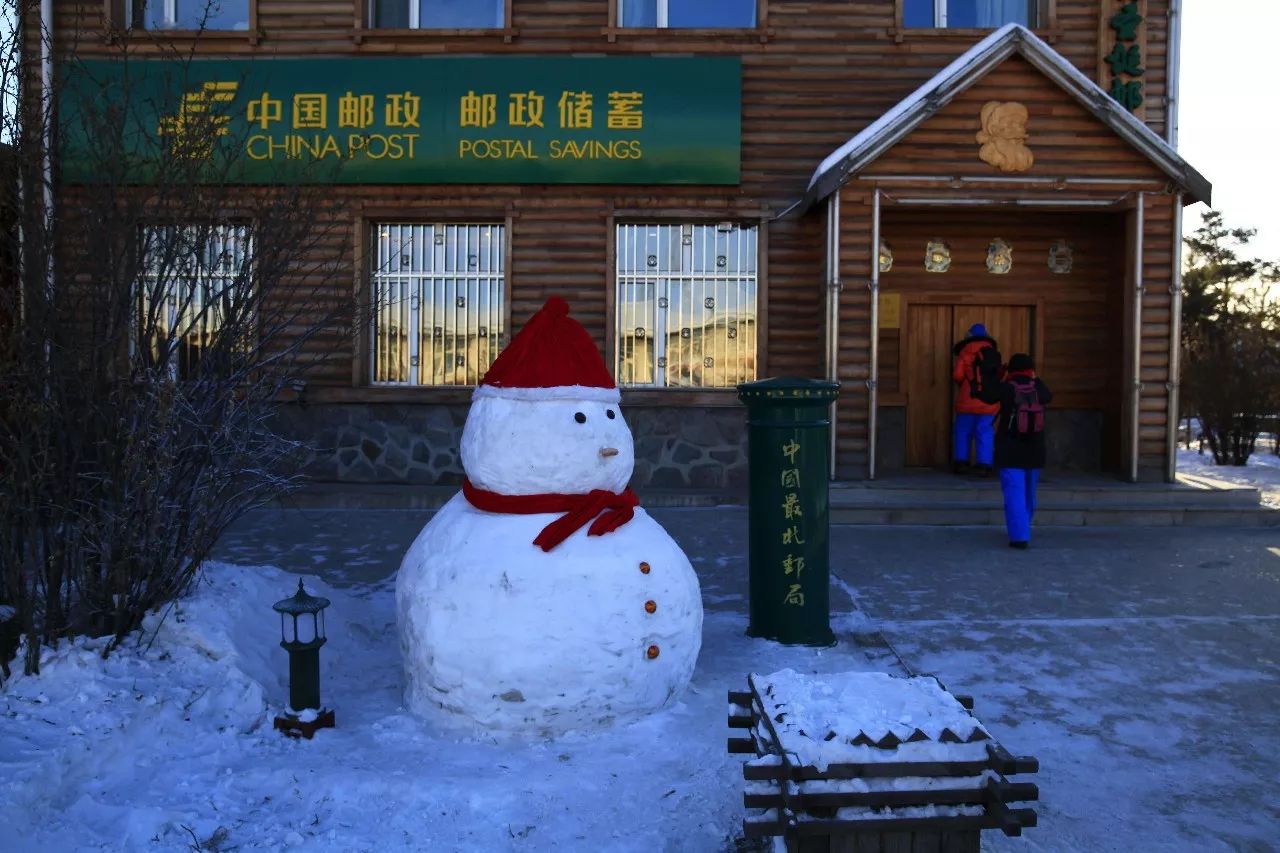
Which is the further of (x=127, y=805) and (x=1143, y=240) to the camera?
(x=1143, y=240)

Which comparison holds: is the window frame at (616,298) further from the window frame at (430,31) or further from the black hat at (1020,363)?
the black hat at (1020,363)

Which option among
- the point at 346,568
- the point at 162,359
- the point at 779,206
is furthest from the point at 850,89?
the point at 162,359

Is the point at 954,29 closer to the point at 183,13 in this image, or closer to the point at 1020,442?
the point at 1020,442

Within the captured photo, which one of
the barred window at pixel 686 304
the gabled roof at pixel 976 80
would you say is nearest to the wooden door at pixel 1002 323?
the gabled roof at pixel 976 80

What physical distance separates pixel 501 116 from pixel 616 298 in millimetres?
2404

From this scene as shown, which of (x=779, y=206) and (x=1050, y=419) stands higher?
(x=779, y=206)

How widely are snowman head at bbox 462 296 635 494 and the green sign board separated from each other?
6924mm

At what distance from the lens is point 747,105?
10.6 metres

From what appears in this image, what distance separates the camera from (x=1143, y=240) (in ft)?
32.0

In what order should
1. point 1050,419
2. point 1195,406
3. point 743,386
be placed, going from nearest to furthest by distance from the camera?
point 743,386
point 1050,419
point 1195,406

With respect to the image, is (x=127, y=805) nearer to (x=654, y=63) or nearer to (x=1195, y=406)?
(x=654, y=63)

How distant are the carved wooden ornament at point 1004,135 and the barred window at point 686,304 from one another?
2653 mm

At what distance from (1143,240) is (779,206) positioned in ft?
12.5

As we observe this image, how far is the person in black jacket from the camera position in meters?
7.82
